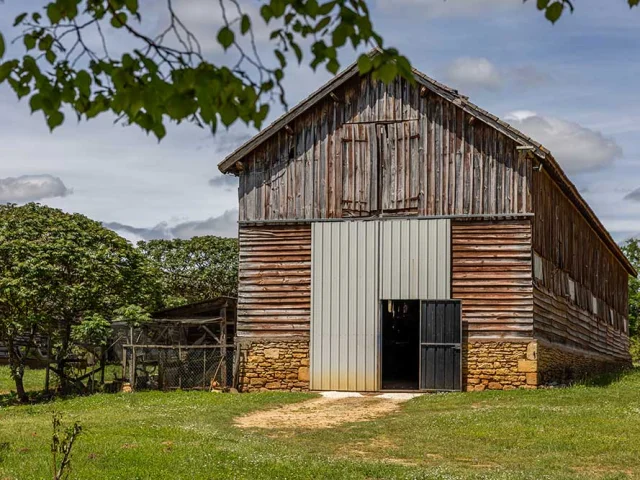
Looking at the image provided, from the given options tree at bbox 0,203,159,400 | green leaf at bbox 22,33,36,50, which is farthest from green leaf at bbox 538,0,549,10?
tree at bbox 0,203,159,400

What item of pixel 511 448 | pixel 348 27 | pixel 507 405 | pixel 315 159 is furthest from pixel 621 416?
pixel 348 27

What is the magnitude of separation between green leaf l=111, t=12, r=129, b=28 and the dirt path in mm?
14969

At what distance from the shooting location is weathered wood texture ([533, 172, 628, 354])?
29.9m

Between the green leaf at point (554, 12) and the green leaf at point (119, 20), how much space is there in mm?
3125

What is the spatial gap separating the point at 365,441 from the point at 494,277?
10221 millimetres

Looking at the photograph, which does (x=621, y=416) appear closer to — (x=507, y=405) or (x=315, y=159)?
(x=507, y=405)

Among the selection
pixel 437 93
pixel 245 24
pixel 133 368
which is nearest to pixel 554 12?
pixel 245 24

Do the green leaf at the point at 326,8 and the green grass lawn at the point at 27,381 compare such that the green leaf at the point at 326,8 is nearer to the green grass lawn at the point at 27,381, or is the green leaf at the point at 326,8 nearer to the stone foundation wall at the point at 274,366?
the stone foundation wall at the point at 274,366

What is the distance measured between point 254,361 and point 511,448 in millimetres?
12837

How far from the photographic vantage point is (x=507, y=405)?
23.7 meters

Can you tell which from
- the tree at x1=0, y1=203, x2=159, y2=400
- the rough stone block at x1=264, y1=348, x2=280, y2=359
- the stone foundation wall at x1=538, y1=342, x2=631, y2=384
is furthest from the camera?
the tree at x1=0, y1=203, x2=159, y2=400

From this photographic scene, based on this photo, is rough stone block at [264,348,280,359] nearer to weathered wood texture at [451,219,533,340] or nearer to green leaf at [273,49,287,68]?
weathered wood texture at [451,219,533,340]

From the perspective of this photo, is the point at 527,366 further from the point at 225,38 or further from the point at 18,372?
the point at 225,38

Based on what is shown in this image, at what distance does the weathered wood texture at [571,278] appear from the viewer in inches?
1178
